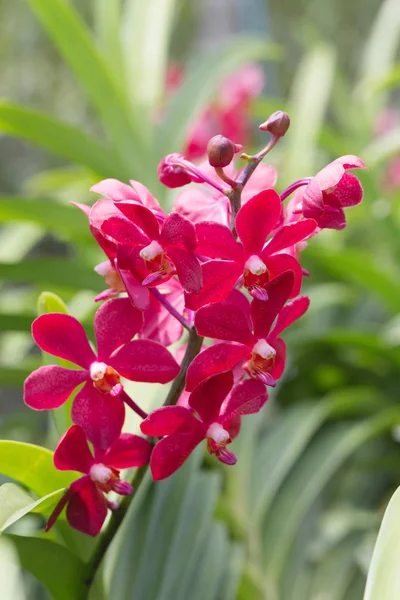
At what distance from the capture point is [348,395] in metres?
0.89

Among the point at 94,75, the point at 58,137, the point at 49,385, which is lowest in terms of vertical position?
the point at 49,385

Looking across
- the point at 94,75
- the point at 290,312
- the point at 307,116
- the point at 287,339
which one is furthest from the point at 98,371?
the point at 307,116

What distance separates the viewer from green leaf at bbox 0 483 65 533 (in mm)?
361

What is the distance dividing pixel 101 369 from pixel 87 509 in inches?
3.2

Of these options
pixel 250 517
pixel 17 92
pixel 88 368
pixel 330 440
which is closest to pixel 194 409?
pixel 88 368

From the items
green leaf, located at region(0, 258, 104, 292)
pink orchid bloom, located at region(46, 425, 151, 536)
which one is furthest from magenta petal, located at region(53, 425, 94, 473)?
green leaf, located at region(0, 258, 104, 292)

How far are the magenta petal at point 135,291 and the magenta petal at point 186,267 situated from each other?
32 mm

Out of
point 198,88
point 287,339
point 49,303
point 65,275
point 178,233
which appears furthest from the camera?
point 198,88

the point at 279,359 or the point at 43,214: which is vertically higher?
the point at 43,214

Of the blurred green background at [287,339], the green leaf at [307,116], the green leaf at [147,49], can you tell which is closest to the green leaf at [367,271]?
the blurred green background at [287,339]

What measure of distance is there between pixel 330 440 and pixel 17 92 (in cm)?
272

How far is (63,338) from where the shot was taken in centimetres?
39

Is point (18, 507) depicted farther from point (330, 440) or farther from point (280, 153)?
point (280, 153)

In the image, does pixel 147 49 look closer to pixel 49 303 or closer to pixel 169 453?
pixel 49 303
